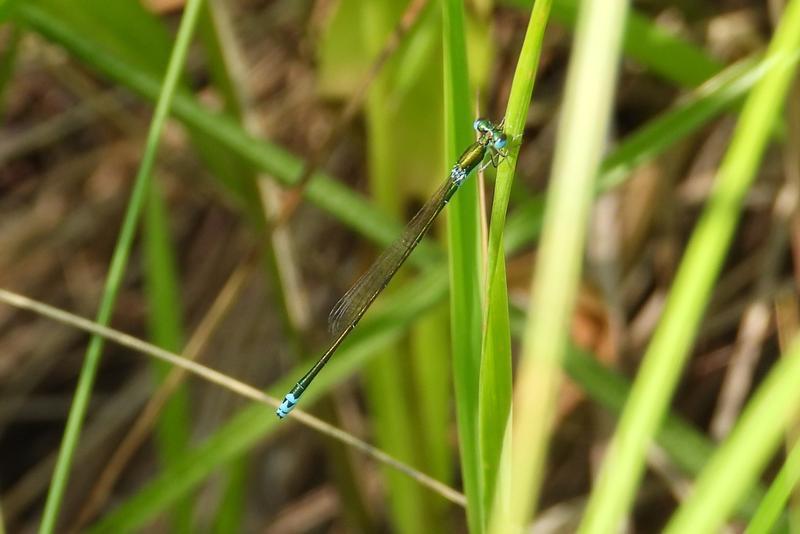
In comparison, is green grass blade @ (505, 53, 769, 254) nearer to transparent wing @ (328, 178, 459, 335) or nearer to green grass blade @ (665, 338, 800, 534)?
transparent wing @ (328, 178, 459, 335)

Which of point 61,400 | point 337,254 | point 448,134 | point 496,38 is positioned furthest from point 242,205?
point 448,134

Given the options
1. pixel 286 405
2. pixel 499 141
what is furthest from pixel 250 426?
pixel 499 141

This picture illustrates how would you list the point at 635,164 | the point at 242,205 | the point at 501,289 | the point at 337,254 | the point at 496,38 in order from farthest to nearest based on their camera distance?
the point at 337,254 < the point at 496,38 < the point at 242,205 < the point at 635,164 < the point at 501,289

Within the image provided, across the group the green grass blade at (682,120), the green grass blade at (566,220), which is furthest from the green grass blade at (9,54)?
the green grass blade at (566,220)

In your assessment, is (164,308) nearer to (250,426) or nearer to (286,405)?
(250,426)

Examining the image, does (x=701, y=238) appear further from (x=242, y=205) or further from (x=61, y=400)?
(x=61, y=400)
